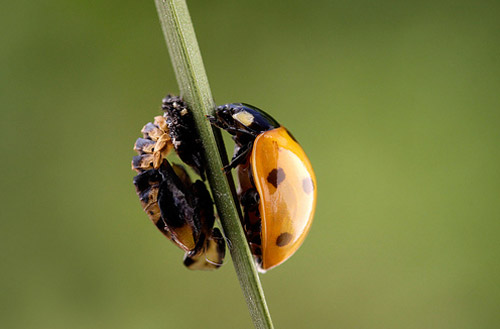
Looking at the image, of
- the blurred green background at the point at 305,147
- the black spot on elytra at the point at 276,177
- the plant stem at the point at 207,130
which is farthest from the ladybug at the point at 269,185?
the blurred green background at the point at 305,147

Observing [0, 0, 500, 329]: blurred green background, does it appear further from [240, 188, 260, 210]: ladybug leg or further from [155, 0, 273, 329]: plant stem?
[155, 0, 273, 329]: plant stem

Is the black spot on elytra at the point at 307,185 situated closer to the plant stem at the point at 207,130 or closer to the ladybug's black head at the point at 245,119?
the ladybug's black head at the point at 245,119

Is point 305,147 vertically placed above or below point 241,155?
above

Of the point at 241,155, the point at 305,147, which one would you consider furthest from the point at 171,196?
the point at 305,147

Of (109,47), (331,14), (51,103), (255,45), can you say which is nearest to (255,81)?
(255,45)

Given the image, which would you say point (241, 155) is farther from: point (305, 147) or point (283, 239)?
point (305, 147)
